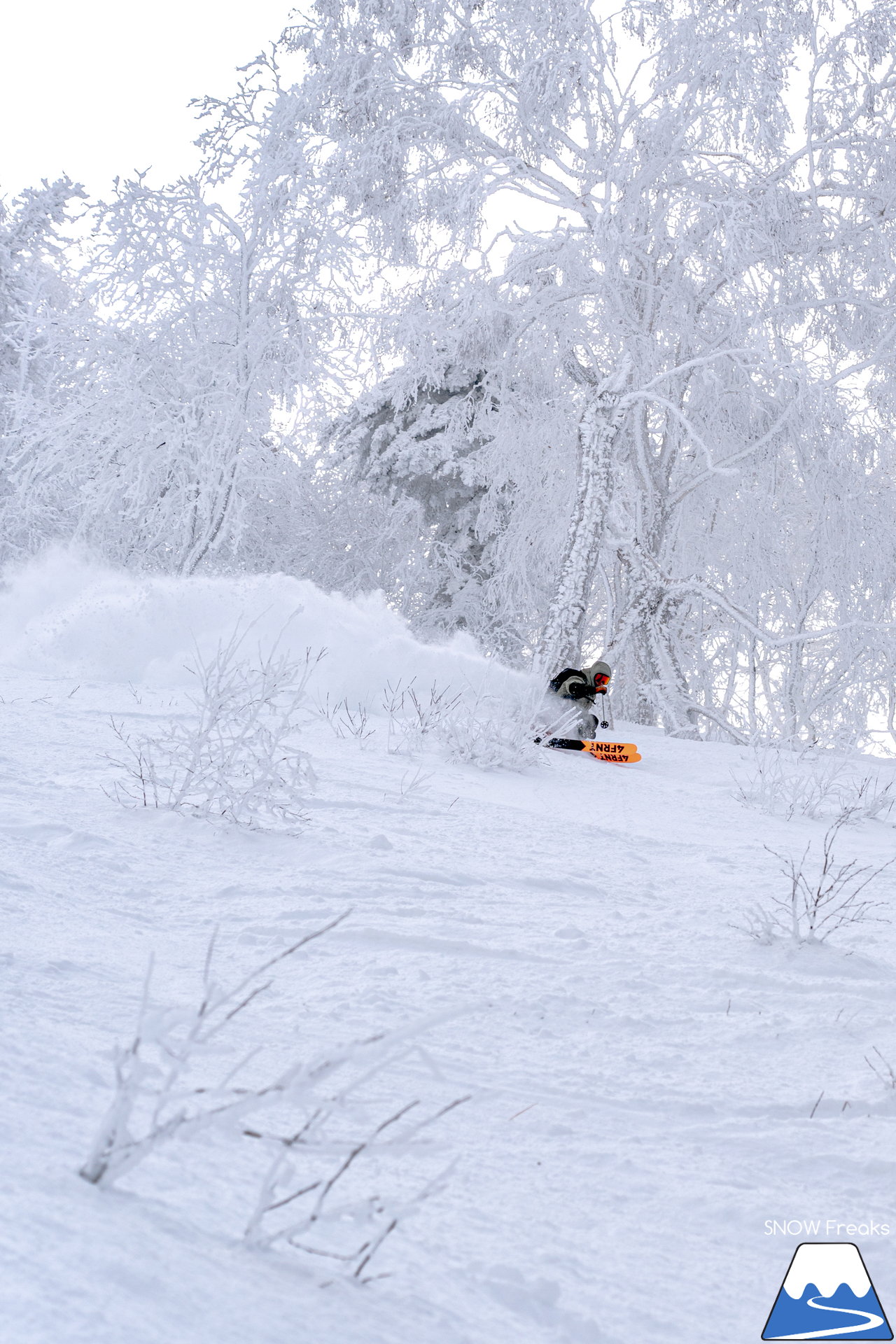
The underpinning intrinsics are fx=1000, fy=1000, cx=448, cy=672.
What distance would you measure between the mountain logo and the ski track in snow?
1.5 inches

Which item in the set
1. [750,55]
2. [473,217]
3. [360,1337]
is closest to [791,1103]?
[360,1337]

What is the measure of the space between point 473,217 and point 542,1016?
9.81 m

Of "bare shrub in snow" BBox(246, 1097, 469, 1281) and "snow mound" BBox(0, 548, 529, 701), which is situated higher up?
"snow mound" BBox(0, 548, 529, 701)

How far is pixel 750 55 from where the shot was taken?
9.94 meters

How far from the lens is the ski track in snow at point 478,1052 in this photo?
1.04 meters

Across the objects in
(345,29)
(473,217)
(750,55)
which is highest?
(345,29)

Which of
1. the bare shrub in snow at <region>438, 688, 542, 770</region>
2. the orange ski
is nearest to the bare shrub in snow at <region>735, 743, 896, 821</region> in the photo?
the orange ski

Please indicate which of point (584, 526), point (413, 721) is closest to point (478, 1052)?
point (413, 721)

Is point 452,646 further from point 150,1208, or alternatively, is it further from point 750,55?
point 150,1208

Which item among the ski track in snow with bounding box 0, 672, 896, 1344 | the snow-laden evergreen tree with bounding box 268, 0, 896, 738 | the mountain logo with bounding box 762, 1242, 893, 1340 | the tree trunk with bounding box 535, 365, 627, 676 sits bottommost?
the mountain logo with bounding box 762, 1242, 893, 1340

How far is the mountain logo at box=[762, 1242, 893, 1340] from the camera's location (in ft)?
4.41

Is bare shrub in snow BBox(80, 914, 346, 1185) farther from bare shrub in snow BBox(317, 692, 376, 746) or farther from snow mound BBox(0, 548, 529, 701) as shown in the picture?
snow mound BBox(0, 548, 529, 701)

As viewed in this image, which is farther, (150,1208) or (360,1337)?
(150,1208)

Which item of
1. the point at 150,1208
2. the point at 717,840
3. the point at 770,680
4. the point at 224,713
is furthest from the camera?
the point at 770,680
